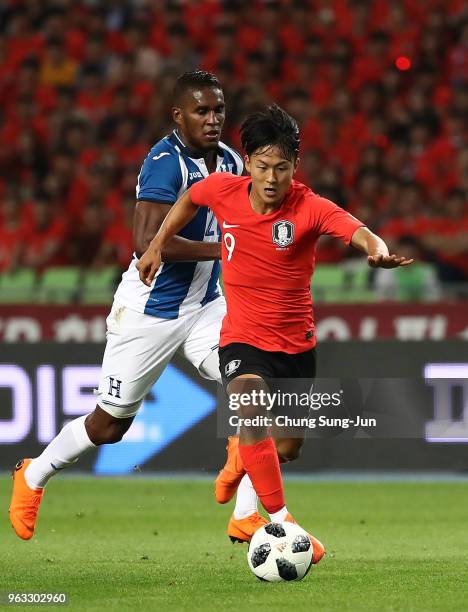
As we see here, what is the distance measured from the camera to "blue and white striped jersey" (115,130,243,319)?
6875 mm

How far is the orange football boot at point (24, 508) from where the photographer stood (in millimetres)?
6887

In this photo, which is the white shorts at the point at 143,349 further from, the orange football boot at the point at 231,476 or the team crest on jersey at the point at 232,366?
the team crest on jersey at the point at 232,366

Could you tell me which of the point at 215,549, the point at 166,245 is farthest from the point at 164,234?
the point at 215,549

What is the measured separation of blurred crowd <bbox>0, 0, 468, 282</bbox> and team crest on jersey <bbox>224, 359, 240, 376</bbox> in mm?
6318

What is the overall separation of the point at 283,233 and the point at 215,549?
6.80 feet

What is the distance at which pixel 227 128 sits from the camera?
14.2 m

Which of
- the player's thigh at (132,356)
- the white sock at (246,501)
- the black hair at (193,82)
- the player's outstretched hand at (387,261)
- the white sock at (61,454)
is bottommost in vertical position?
the white sock at (246,501)

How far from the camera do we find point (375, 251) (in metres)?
5.35

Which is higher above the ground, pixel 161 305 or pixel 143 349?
pixel 161 305

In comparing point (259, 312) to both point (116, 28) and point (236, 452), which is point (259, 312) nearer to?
point (236, 452)

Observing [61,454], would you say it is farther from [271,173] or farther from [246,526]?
[271,173]

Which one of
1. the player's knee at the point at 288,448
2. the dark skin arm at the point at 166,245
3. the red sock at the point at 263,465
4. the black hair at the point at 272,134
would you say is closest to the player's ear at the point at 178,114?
the dark skin arm at the point at 166,245

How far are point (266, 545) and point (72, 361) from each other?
5.29 metres

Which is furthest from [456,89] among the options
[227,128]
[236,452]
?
[236,452]
